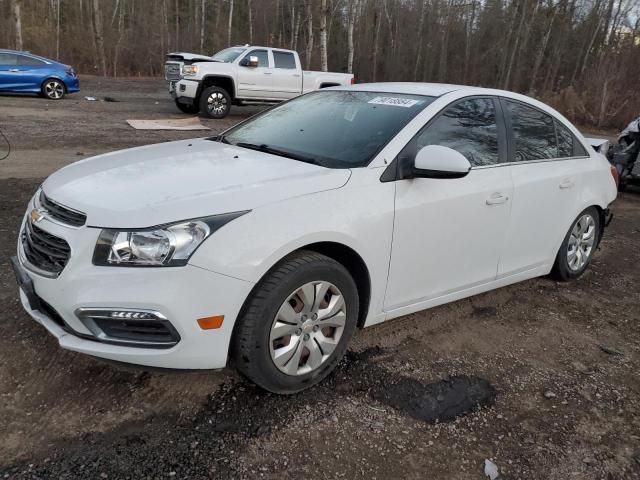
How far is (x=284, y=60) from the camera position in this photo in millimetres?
15789

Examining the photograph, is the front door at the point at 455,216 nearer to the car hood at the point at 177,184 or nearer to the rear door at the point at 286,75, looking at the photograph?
the car hood at the point at 177,184

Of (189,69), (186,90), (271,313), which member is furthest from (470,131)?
(186,90)

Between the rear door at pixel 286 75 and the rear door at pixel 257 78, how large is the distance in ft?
0.70

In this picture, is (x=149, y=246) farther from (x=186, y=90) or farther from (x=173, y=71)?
(x=173, y=71)

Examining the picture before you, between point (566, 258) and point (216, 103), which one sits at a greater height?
point (216, 103)

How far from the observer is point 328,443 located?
2.55 metres

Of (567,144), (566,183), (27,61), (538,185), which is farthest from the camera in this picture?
(27,61)

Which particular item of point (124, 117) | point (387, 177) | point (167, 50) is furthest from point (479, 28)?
point (387, 177)

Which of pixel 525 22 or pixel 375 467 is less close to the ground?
pixel 525 22

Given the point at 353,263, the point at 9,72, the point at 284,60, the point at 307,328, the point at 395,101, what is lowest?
the point at 307,328

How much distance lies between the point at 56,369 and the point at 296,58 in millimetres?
14463

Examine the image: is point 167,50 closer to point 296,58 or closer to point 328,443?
point 296,58

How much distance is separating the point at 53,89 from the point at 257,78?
22.4 ft

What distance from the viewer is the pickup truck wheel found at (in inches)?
574
